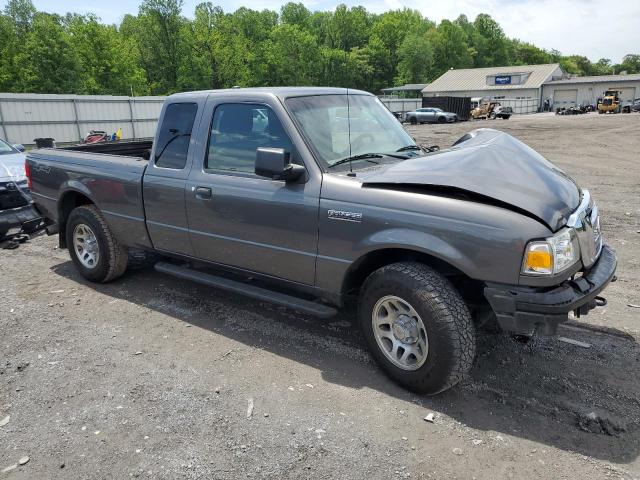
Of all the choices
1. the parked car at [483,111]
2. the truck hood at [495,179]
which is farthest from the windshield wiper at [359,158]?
the parked car at [483,111]

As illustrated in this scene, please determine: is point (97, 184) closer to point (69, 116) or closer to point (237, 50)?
point (69, 116)

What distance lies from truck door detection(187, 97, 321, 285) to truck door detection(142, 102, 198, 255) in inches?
5.8

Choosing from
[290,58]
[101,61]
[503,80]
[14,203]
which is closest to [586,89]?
[503,80]

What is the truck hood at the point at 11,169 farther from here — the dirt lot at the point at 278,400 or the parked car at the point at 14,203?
the dirt lot at the point at 278,400

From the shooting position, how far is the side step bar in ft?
12.5

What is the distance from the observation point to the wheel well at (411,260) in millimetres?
3436

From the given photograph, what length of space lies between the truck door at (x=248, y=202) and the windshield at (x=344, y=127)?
7.1 inches

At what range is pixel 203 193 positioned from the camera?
4.30 meters

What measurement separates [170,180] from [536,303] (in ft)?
10.5

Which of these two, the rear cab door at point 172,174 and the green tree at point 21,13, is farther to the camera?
the green tree at point 21,13

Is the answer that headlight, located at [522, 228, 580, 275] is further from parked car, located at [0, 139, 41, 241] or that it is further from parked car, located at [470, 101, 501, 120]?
parked car, located at [470, 101, 501, 120]

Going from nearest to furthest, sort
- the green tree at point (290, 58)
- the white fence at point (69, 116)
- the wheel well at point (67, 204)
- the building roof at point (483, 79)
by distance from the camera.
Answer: the wheel well at point (67, 204) → the white fence at point (69, 116) → the building roof at point (483, 79) → the green tree at point (290, 58)

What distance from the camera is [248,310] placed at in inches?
193

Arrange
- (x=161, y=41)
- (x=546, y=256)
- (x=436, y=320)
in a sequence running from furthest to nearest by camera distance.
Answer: (x=161, y=41) → (x=436, y=320) → (x=546, y=256)
